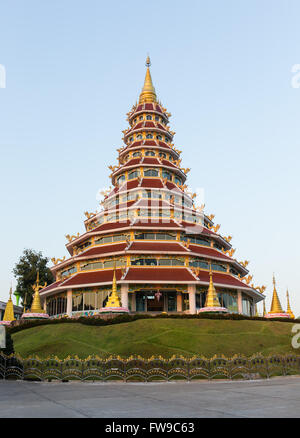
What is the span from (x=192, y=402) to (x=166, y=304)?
27993 mm

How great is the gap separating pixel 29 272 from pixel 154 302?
4078 centimetres

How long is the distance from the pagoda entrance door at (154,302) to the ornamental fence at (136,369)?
17.6 meters

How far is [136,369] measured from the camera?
69.2 feet

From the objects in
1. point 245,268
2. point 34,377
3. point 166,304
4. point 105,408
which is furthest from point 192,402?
point 245,268

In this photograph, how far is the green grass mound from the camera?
84.4 ft

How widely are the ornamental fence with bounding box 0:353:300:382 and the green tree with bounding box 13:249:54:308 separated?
52.0 meters

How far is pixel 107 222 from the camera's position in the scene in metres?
46.8

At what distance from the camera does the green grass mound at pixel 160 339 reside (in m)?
25.7

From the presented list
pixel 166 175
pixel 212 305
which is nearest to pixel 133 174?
pixel 166 175

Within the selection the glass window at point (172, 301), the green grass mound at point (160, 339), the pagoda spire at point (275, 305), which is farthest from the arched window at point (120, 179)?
the green grass mound at point (160, 339)

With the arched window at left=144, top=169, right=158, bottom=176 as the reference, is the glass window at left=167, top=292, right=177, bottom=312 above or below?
below

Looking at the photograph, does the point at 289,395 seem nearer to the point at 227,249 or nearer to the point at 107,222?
the point at 107,222

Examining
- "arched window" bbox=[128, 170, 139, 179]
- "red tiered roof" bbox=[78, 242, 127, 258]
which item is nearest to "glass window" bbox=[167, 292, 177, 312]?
"red tiered roof" bbox=[78, 242, 127, 258]

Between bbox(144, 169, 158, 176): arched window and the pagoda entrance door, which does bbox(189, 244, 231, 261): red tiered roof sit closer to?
the pagoda entrance door
